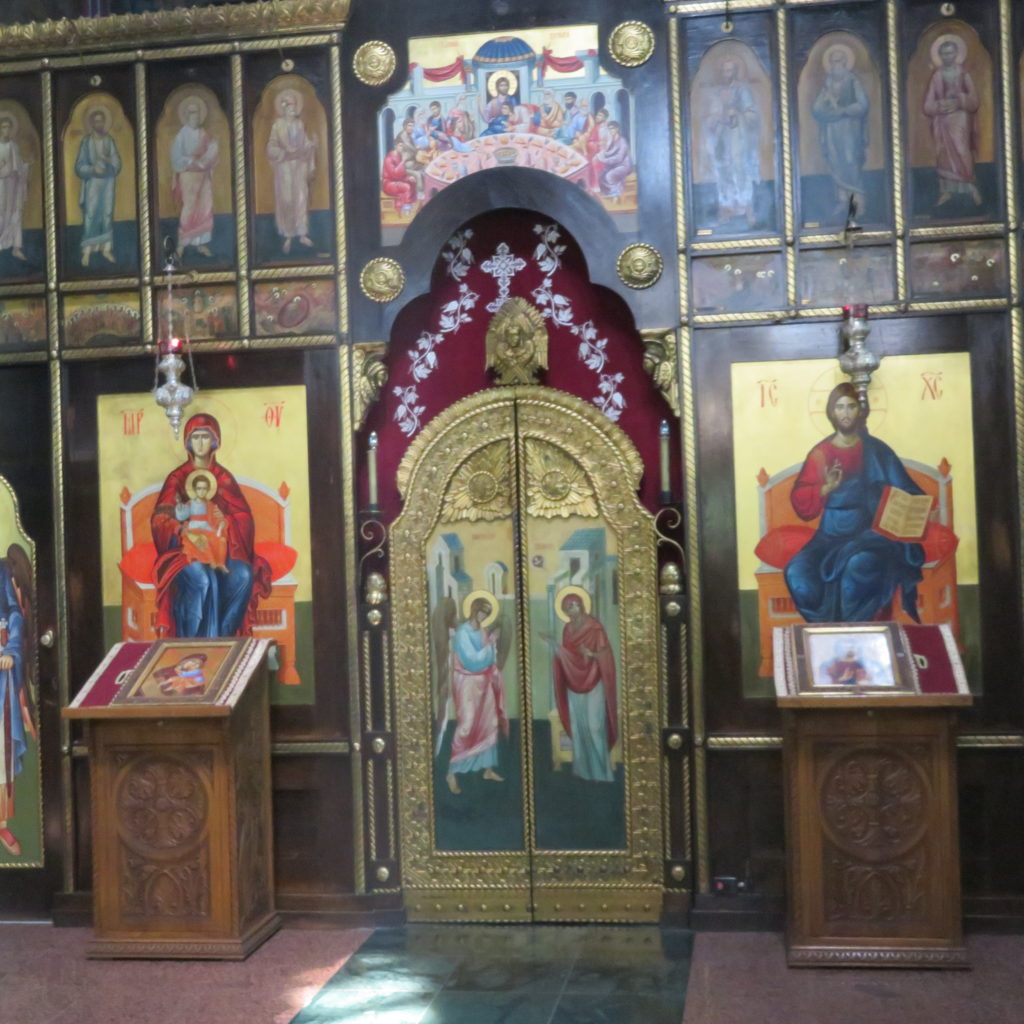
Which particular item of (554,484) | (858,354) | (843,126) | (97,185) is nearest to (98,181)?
(97,185)

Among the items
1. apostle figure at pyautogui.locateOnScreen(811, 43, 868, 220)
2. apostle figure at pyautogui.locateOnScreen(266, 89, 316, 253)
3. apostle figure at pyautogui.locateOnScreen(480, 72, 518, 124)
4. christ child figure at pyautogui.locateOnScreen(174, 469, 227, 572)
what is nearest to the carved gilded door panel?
christ child figure at pyautogui.locateOnScreen(174, 469, 227, 572)

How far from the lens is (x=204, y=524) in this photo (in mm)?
6918

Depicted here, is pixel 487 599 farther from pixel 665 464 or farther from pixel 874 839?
pixel 874 839

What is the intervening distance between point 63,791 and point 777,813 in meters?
3.42

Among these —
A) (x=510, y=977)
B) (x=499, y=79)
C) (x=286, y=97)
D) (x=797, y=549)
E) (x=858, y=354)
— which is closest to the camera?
(x=510, y=977)

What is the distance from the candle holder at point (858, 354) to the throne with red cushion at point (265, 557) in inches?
105

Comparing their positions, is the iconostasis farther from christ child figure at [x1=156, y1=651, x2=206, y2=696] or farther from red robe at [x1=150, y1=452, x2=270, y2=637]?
christ child figure at [x1=156, y1=651, x2=206, y2=696]

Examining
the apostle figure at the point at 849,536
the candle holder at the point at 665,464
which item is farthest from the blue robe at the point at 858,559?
the candle holder at the point at 665,464

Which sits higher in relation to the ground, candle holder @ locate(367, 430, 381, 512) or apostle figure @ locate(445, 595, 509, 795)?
candle holder @ locate(367, 430, 381, 512)

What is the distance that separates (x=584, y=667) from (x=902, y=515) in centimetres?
162

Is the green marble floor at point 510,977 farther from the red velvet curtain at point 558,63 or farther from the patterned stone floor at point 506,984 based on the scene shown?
the red velvet curtain at point 558,63

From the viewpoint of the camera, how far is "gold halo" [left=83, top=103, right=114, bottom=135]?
22.9ft

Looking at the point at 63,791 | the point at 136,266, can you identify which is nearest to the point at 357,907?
the point at 63,791

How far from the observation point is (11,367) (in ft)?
23.1
